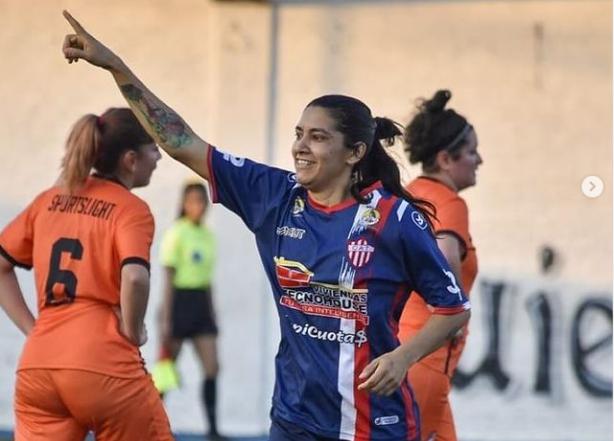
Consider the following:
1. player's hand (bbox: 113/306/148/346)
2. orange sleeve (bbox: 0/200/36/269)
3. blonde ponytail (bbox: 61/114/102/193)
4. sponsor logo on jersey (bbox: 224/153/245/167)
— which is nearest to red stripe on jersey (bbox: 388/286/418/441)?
sponsor logo on jersey (bbox: 224/153/245/167)

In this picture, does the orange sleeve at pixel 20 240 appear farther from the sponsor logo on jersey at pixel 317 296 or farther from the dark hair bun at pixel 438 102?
the dark hair bun at pixel 438 102

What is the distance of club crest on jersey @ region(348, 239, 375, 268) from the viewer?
4926 mm

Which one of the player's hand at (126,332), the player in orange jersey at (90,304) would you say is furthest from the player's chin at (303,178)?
the player's hand at (126,332)

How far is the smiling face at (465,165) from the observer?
661 centimetres

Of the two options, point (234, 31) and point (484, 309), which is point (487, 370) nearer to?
point (484, 309)

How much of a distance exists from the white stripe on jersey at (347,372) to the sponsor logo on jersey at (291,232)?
171 mm

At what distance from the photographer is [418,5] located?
11.0 m

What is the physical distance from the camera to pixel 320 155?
504 cm

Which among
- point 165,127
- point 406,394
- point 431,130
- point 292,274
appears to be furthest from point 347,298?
point 431,130

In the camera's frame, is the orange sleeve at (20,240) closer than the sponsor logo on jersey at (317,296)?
No

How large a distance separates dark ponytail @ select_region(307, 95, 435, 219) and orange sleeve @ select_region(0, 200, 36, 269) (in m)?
1.53

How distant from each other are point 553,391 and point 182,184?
3.10 metres

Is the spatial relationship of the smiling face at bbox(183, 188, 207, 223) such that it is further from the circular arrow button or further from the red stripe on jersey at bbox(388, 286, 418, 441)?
the red stripe on jersey at bbox(388, 286, 418, 441)

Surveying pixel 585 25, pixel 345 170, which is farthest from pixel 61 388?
pixel 585 25
